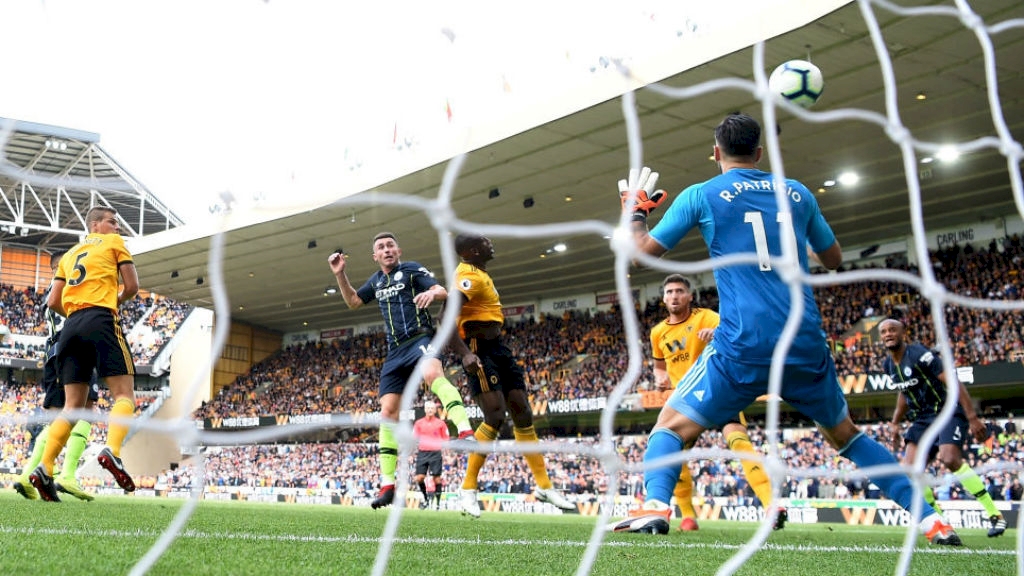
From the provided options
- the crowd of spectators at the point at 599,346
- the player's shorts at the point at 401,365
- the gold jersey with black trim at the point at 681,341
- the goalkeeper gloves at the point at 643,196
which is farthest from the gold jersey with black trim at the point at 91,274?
the crowd of spectators at the point at 599,346

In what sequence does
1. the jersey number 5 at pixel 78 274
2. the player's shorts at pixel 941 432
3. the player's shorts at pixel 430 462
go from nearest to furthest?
the jersey number 5 at pixel 78 274 < the player's shorts at pixel 941 432 < the player's shorts at pixel 430 462

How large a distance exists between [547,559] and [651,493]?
0.50 meters

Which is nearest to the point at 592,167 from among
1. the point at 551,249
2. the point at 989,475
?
the point at 551,249

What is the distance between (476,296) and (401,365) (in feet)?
2.40

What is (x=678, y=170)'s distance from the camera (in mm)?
17391

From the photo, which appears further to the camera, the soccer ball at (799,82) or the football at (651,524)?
the soccer ball at (799,82)

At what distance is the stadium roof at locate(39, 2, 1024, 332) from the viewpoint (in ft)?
39.6

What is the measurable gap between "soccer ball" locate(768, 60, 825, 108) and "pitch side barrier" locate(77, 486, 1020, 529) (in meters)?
4.67

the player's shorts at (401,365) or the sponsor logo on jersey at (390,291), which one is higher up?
the sponsor logo on jersey at (390,291)

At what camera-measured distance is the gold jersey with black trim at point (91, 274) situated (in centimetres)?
537

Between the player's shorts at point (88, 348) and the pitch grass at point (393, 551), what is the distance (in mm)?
810

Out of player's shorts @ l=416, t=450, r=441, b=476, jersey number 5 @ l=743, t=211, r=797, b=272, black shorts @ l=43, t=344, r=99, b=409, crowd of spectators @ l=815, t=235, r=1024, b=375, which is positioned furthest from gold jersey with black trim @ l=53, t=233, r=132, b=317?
crowd of spectators @ l=815, t=235, r=1024, b=375

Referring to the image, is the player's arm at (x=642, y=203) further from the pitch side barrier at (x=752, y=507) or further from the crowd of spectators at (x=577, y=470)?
the crowd of spectators at (x=577, y=470)

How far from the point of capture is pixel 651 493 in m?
3.38
